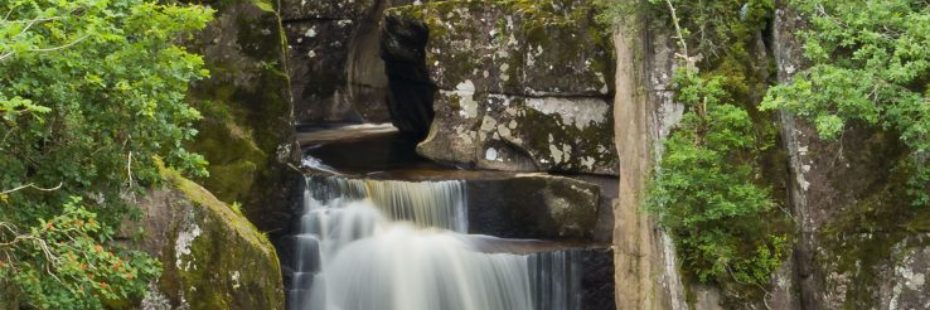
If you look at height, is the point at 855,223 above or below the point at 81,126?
below

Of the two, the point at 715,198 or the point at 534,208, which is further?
the point at 534,208

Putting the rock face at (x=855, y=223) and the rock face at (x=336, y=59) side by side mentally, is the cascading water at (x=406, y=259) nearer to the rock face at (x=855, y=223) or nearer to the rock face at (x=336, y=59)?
the rock face at (x=855, y=223)

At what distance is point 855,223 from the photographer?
7234mm

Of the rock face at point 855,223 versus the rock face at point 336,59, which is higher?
the rock face at point 336,59

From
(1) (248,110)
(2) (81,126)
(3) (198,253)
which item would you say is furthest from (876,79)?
(1) (248,110)

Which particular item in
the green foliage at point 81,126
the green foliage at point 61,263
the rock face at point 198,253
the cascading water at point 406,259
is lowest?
the cascading water at point 406,259

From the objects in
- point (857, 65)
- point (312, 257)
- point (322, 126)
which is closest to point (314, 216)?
point (312, 257)

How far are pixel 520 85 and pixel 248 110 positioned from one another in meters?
3.97

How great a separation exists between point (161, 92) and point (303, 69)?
14.1 meters

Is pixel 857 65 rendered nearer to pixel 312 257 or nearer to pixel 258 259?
pixel 258 259

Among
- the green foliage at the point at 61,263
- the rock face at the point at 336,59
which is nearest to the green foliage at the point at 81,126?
the green foliage at the point at 61,263

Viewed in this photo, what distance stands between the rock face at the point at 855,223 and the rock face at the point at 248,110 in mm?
6232

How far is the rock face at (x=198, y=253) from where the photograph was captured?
623cm

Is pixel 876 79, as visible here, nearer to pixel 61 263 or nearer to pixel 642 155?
pixel 642 155
